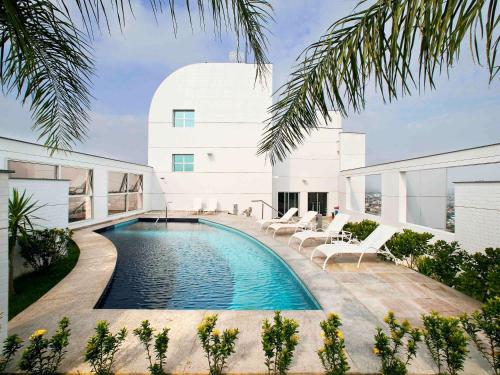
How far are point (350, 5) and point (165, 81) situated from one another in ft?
58.7

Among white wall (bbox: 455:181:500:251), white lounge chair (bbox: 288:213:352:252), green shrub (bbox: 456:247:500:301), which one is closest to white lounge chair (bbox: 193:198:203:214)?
white lounge chair (bbox: 288:213:352:252)

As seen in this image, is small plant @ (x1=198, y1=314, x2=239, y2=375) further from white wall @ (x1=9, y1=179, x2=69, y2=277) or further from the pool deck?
white wall @ (x1=9, y1=179, x2=69, y2=277)

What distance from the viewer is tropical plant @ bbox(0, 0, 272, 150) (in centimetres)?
124

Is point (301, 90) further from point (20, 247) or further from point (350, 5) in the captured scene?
point (20, 247)

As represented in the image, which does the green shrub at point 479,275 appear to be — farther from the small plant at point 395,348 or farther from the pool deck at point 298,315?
the small plant at point 395,348

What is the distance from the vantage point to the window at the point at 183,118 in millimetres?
17266

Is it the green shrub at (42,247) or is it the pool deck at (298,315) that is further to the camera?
the green shrub at (42,247)

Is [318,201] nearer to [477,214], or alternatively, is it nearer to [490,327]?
[477,214]

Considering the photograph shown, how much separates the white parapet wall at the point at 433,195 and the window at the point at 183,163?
1067 centimetres

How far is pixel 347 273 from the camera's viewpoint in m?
5.09

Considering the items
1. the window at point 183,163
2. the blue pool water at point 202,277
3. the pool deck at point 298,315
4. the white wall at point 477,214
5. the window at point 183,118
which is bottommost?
the blue pool water at point 202,277

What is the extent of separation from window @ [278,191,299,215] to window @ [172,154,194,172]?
7108mm

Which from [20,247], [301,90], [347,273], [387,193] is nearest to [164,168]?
[20,247]

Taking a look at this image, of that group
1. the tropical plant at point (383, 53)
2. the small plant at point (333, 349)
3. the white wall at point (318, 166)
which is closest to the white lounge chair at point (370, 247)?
the small plant at point (333, 349)
